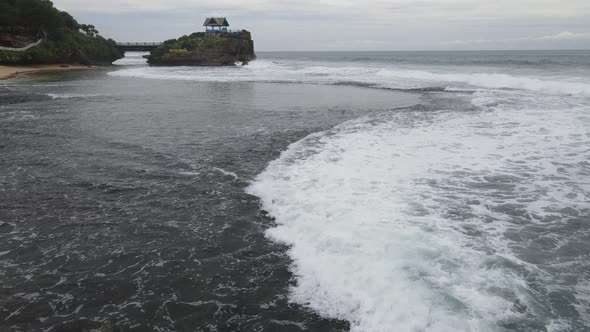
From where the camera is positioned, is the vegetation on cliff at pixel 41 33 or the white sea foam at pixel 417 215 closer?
the white sea foam at pixel 417 215

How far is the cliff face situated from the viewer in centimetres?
6538

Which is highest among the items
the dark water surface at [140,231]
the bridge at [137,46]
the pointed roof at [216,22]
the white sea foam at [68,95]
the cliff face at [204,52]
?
the pointed roof at [216,22]

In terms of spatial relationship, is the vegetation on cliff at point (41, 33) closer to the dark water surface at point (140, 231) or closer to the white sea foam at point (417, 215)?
the dark water surface at point (140, 231)

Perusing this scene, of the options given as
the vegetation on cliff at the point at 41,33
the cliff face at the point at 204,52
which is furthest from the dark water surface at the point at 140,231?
the cliff face at the point at 204,52

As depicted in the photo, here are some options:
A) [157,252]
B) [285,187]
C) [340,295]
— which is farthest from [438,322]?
[285,187]

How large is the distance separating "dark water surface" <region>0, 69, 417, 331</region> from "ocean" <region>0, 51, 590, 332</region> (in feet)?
0.10

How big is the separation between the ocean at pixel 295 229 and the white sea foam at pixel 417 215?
0.10ft

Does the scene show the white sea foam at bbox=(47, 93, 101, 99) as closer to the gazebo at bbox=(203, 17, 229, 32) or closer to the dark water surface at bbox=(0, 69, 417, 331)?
the dark water surface at bbox=(0, 69, 417, 331)

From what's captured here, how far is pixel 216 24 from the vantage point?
76.2m

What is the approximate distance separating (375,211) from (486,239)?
66.5 inches

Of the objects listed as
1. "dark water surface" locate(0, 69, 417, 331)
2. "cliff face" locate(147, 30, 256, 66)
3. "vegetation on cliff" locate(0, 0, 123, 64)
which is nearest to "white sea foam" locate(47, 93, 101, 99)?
"dark water surface" locate(0, 69, 417, 331)

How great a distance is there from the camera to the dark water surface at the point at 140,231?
414cm

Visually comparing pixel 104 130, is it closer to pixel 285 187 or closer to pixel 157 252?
pixel 285 187

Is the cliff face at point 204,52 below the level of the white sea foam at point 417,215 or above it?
above
